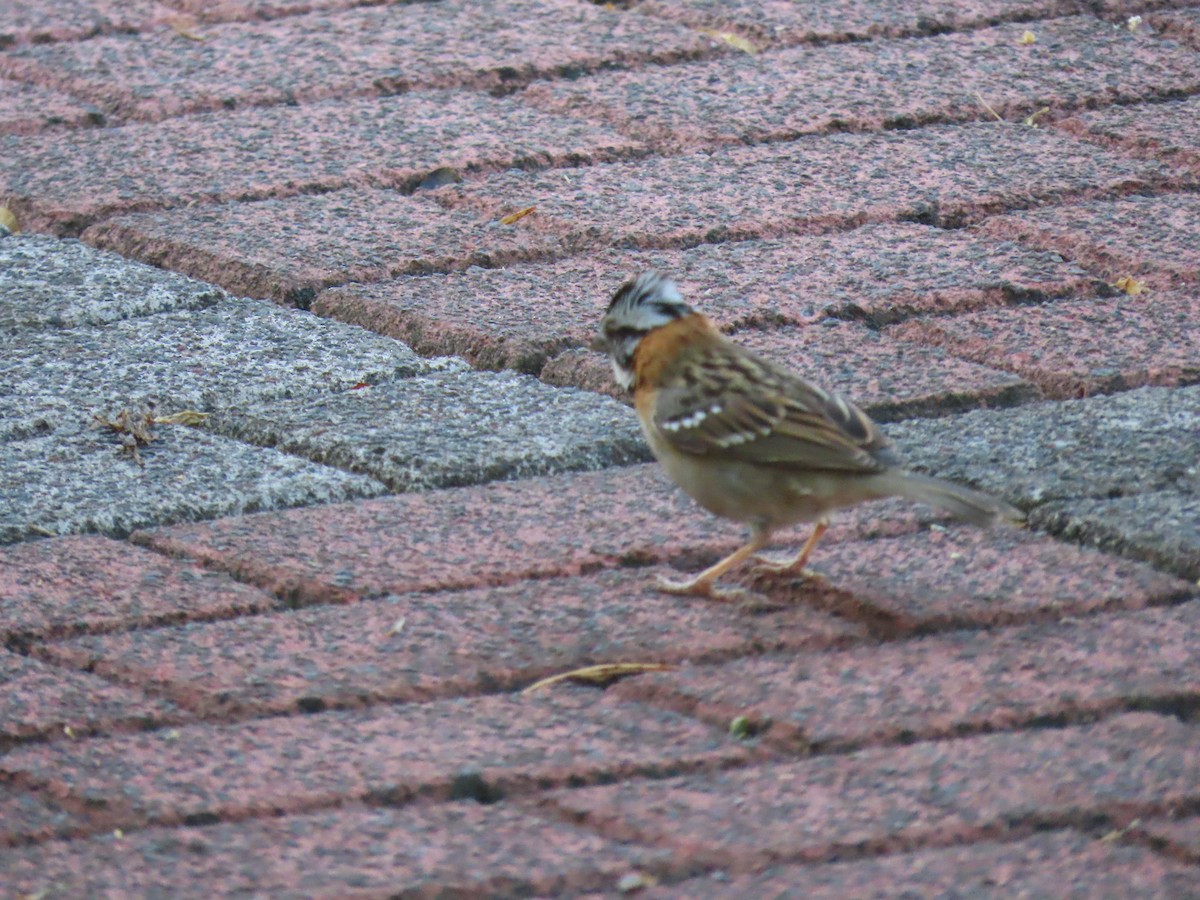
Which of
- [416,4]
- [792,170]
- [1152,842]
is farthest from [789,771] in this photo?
[416,4]

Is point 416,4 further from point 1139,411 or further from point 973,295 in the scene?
point 1139,411

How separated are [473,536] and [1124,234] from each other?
2.04m

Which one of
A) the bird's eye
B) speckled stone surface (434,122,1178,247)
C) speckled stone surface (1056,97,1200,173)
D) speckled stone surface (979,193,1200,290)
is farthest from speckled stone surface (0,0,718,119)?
the bird's eye

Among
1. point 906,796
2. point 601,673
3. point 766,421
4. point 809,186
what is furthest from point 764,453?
point 809,186

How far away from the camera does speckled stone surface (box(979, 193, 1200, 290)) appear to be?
4648mm

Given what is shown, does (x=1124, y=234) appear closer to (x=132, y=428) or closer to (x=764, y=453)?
(x=764, y=453)

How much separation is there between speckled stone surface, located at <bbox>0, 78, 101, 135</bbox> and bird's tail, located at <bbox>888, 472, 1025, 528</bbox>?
3234 mm

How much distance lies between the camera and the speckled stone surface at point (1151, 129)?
5.34 meters

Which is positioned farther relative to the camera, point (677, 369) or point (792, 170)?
point (792, 170)

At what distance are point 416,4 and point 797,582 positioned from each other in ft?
12.2

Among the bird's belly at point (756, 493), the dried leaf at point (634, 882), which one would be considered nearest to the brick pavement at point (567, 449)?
the dried leaf at point (634, 882)

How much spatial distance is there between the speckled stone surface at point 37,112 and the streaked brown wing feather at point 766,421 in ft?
8.80

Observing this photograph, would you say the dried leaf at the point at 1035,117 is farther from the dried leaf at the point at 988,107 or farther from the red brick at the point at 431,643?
the red brick at the point at 431,643

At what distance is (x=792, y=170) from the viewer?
530 centimetres
